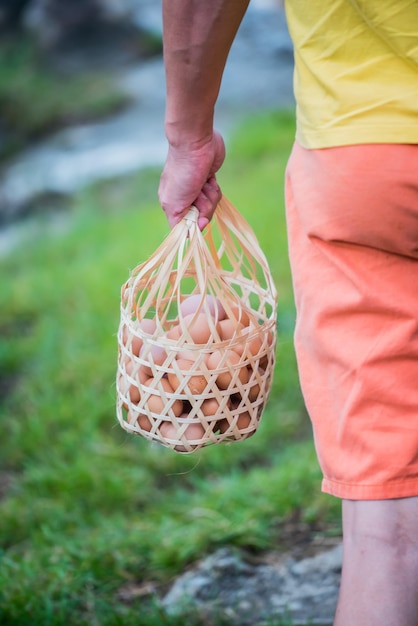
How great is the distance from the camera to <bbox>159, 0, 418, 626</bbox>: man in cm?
124

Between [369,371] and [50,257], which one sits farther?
[50,257]

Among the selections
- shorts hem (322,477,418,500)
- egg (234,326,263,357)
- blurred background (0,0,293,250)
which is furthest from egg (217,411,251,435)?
blurred background (0,0,293,250)

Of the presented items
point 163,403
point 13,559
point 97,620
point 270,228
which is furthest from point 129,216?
point 163,403

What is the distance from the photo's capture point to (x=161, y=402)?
5.14 feet

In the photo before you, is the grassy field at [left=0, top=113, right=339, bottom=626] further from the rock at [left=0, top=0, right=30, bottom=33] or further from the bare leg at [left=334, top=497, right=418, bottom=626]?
the rock at [left=0, top=0, right=30, bottom=33]

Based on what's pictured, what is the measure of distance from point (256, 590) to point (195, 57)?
4.14 ft

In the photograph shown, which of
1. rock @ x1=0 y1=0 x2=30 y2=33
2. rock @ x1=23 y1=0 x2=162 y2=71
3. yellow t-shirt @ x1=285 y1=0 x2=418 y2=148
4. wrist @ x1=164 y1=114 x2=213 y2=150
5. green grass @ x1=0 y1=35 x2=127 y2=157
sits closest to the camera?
yellow t-shirt @ x1=285 y1=0 x2=418 y2=148

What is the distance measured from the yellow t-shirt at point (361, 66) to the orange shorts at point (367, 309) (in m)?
0.03

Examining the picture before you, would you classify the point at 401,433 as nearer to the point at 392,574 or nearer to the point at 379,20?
the point at 392,574

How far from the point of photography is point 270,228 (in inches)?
175

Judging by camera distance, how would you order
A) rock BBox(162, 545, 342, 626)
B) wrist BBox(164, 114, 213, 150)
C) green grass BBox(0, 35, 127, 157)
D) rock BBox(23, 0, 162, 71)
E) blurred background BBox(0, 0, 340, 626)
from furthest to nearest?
rock BBox(23, 0, 162, 71) → green grass BBox(0, 35, 127, 157) → blurred background BBox(0, 0, 340, 626) → rock BBox(162, 545, 342, 626) → wrist BBox(164, 114, 213, 150)

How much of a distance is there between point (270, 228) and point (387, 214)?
3183mm

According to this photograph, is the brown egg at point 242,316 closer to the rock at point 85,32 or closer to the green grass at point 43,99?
the green grass at point 43,99

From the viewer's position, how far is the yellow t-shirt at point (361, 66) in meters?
1.21
